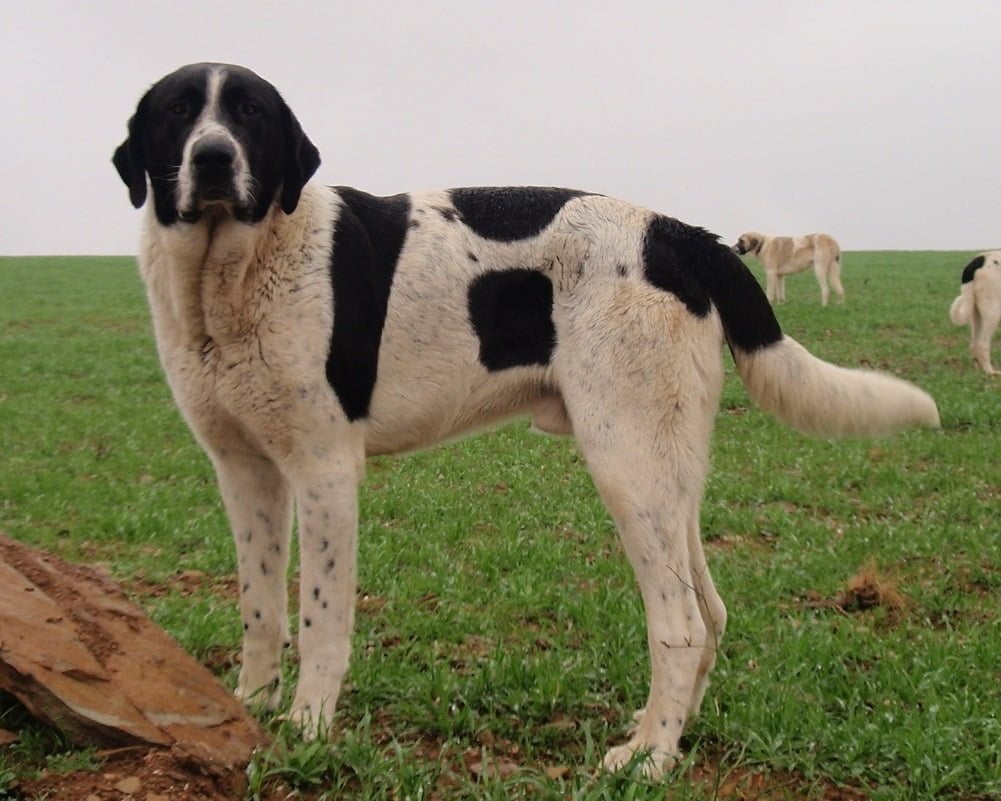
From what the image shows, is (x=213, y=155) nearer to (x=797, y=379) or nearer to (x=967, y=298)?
(x=797, y=379)

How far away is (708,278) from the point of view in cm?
350

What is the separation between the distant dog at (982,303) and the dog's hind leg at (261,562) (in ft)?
38.3

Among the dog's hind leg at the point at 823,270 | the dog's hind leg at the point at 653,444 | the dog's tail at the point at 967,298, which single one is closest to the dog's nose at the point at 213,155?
the dog's hind leg at the point at 653,444

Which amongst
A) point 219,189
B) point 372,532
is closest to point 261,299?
point 219,189

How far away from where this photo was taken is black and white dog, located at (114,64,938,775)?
Result: 10.6 feet

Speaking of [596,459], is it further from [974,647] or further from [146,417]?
[146,417]

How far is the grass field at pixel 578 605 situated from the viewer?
3068 millimetres

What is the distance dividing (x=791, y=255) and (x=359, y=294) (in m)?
23.4

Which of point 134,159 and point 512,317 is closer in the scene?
point 134,159

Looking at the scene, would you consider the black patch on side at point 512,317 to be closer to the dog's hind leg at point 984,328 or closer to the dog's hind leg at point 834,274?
the dog's hind leg at point 984,328

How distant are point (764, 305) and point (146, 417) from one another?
8987 mm

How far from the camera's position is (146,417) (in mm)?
11062

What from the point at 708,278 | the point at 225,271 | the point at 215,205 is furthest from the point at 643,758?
the point at 215,205

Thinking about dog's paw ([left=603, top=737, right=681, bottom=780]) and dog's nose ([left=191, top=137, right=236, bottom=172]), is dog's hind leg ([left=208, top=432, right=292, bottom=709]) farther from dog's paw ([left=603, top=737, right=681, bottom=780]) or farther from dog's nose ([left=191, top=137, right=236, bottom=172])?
dog's paw ([left=603, top=737, right=681, bottom=780])
